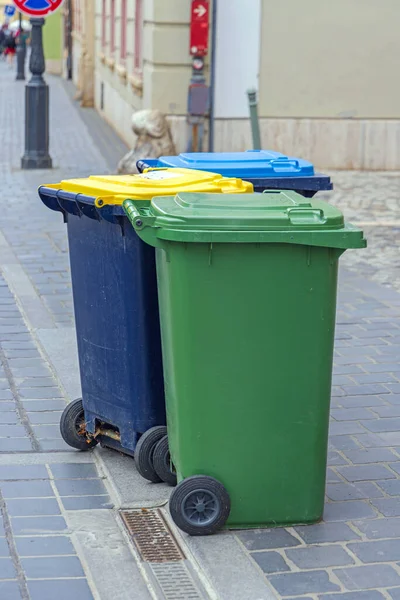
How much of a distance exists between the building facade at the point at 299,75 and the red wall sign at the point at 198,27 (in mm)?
230

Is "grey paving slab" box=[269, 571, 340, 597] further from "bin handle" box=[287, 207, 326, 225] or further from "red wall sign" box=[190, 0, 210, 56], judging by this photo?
"red wall sign" box=[190, 0, 210, 56]

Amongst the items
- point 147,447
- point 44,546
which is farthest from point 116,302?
point 44,546

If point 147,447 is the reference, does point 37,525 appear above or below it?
below

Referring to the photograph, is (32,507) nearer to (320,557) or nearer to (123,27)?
(320,557)

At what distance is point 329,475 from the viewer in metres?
4.96

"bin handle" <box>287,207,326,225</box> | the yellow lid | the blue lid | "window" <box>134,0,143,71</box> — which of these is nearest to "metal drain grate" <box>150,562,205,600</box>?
"bin handle" <box>287,207,326,225</box>

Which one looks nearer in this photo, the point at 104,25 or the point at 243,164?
the point at 243,164

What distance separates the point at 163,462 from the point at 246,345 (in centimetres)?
80

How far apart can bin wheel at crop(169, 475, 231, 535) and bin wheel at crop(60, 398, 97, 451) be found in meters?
0.99

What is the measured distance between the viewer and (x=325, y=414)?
4.33 meters

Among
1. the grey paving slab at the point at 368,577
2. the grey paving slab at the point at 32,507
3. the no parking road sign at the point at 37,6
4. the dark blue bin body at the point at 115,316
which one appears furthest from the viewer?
the no parking road sign at the point at 37,6

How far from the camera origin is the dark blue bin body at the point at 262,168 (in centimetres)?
554

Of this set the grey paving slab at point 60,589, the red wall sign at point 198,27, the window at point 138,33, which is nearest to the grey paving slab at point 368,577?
the grey paving slab at point 60,589

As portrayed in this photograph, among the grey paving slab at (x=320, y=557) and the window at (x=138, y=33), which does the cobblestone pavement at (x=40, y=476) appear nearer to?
the grey paving slab at (x=320, y=557)
